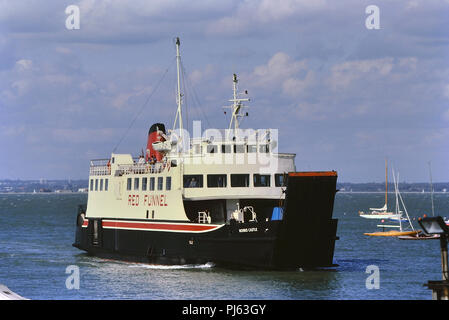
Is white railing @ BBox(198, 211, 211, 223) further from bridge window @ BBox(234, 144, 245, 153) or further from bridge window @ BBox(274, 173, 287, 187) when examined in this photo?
bridge window @ BBox(274, 173, 287, 187)

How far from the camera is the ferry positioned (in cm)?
3425

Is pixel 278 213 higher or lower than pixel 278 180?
lower

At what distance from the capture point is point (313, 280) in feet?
113

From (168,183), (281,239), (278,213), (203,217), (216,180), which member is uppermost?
(216,180)

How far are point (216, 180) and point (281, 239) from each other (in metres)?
4.75

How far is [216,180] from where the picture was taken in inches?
1462

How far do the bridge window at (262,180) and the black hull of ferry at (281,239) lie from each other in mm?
2726

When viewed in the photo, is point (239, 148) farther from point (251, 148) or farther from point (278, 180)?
point (278, 180)

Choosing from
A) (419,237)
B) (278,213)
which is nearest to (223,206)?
(278,213)

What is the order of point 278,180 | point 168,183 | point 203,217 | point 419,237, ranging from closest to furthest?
point 278,180
point 203,217
point 168,183
point 419,237

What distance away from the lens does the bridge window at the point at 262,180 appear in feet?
121

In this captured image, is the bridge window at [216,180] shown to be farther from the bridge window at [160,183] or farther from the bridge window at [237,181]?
the bridge window at [160,183]

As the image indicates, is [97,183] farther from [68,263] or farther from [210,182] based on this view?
[210,182]
